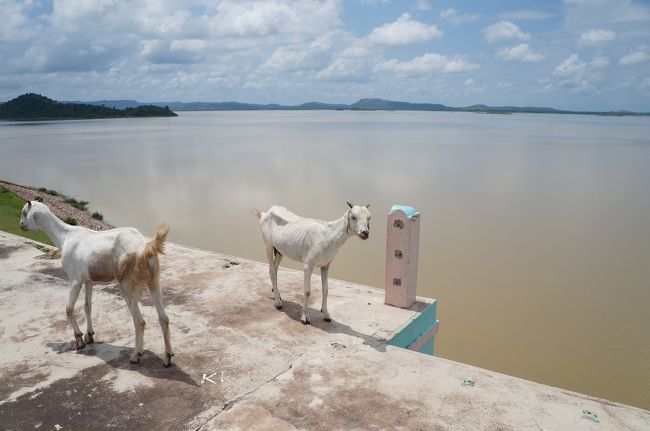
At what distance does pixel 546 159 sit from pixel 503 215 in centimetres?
2474

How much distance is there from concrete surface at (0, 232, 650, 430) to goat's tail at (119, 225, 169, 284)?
1184mm

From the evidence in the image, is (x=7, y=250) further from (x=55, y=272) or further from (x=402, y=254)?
(x=402, y=254)

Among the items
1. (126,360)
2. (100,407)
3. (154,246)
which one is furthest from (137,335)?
(154,246)

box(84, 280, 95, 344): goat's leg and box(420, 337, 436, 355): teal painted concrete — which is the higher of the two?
box(84, 280, 95, 344): goat's leg

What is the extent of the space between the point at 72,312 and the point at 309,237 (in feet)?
11.3

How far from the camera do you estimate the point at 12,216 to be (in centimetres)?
1652

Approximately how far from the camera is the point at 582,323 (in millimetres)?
12297

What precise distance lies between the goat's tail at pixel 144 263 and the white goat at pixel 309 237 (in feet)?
7.29

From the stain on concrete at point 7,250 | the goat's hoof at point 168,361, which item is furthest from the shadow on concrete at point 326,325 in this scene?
the stain on concrete at point 7,250

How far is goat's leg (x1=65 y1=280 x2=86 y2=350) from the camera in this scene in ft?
21.6

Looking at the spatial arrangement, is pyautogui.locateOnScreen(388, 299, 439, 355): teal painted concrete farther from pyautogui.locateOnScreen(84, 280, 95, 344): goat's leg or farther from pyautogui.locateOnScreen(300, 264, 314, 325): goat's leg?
pyautogui.locateOnScreen(84, 280, 95, 344): goat's leg

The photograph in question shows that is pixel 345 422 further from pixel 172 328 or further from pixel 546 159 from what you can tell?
pixel 546 159

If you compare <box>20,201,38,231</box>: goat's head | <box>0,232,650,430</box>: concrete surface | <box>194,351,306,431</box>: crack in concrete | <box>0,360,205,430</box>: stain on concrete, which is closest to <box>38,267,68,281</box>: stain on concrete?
<box>0,232,650,430</box>: concrete surface

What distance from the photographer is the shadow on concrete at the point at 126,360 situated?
611cm
